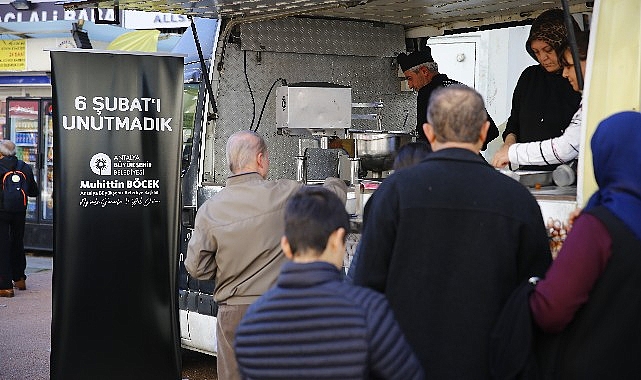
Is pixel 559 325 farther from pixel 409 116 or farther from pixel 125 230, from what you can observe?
pixel 409 116

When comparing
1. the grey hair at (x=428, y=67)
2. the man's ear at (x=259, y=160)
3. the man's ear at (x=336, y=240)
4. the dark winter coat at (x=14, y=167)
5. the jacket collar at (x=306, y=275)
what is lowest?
the dark winter coat at (x=14, y=167)

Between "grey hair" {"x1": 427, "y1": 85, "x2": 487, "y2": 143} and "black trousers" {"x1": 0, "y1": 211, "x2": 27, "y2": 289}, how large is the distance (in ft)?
31.2

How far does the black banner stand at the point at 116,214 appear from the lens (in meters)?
5.89

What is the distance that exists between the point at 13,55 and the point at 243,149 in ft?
41.6

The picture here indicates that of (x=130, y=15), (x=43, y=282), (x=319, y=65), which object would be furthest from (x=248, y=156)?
(x=130, y=15)

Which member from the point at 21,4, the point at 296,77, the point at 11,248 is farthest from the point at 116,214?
the point at 21,4

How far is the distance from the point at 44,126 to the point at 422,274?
43.9ft

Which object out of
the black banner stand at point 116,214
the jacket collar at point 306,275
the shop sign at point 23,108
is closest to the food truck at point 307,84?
the black banner stand at point 116,214

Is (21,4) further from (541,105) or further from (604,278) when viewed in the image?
(604,278)

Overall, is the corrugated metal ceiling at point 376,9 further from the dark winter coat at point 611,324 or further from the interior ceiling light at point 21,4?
the interior ceiling light at point 21,4

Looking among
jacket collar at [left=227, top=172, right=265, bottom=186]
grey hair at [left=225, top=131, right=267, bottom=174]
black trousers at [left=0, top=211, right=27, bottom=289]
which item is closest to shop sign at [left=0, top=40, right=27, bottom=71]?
black trousers at [left=0, top=211, right=27, bottom=289]

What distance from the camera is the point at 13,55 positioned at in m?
16.4

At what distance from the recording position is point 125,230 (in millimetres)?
5996

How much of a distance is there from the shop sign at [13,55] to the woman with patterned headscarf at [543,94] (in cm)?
1162
